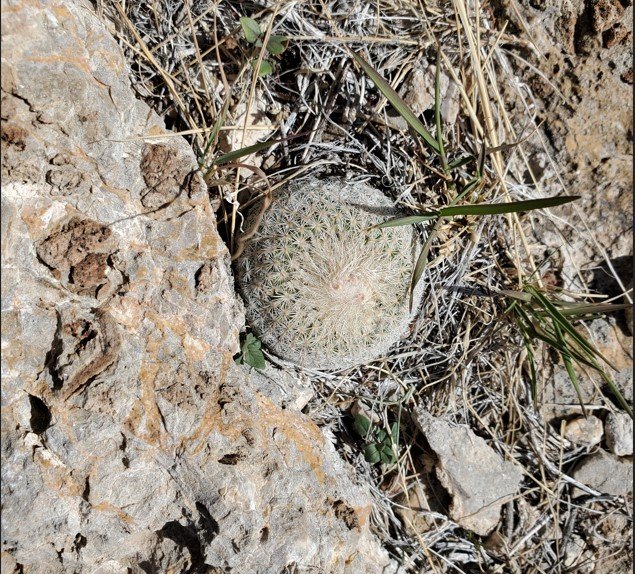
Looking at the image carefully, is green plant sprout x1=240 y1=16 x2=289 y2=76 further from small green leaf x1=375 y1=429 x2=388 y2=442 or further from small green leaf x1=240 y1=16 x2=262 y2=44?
small green leaf x1=375 y1=429 x2=388 y2=442

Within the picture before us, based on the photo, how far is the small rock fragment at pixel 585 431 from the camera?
294 centimetres

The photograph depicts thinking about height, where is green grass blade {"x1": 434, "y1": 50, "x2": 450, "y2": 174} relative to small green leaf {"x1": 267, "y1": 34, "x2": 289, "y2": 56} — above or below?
below

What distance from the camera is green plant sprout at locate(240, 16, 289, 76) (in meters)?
2.39

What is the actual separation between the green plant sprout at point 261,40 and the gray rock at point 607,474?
242 centimetres

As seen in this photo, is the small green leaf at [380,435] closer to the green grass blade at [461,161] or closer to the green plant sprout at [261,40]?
the green grass blade at [461,161]

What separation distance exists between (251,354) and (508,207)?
1177mm

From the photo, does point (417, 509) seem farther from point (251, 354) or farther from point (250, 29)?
point (250, 29)

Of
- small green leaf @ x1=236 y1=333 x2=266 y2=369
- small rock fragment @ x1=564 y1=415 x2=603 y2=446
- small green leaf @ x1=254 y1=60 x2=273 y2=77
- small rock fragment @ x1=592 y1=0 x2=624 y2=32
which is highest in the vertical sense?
small rock fragment @ x1=592 y1=0 x2=624 y2=32

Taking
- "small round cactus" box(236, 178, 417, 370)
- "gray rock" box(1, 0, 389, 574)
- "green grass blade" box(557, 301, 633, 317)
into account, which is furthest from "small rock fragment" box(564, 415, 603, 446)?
"gray rock" box(1, 0, 389, 574)

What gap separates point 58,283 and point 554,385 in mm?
2368

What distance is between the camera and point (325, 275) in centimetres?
215

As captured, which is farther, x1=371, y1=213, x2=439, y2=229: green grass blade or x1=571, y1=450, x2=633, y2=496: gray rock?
x1=571, y1=450, x2=633, y2=496: gray rock

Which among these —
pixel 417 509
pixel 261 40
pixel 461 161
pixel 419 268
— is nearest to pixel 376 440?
pixel 417 509

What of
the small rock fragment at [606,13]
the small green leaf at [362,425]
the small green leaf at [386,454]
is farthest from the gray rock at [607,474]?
the small rock fragment at [606,13]
